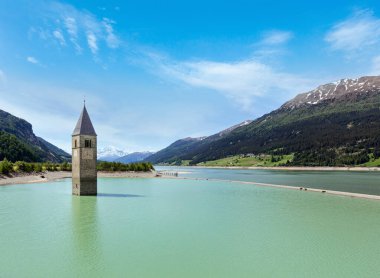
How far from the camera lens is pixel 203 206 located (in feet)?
156

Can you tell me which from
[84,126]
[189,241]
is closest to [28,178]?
[84,126]

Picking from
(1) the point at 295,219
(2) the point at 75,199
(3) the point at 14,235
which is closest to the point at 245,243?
(1) the point at 295,219

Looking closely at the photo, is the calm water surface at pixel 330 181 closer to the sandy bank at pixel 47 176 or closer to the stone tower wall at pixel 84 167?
the sandy bank at pixel 47 176

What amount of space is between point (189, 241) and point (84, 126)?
4064cm

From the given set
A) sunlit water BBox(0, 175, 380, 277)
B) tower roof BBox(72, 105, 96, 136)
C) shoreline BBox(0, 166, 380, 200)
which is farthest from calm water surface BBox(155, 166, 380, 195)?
tower roof BBox(72, 105, 96, 136)

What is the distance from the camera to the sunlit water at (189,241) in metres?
20.2

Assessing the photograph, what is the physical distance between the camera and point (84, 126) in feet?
201

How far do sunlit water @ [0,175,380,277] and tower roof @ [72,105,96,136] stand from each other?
1744 centimetres

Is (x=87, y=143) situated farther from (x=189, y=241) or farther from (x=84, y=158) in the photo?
(x=189, y=241)

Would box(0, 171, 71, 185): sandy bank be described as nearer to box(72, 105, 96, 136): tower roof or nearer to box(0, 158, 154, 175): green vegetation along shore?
box(0, 158, 154, 175): green vegetation along shore

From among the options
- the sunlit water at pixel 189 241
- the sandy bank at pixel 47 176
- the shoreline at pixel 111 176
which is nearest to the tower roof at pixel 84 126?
the sunlit water at pixel 189 241

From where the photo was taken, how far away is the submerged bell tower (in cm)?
5925

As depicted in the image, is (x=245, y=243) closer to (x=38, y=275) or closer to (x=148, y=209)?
(x=38, y=275)

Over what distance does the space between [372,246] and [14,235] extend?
27.9 meters
